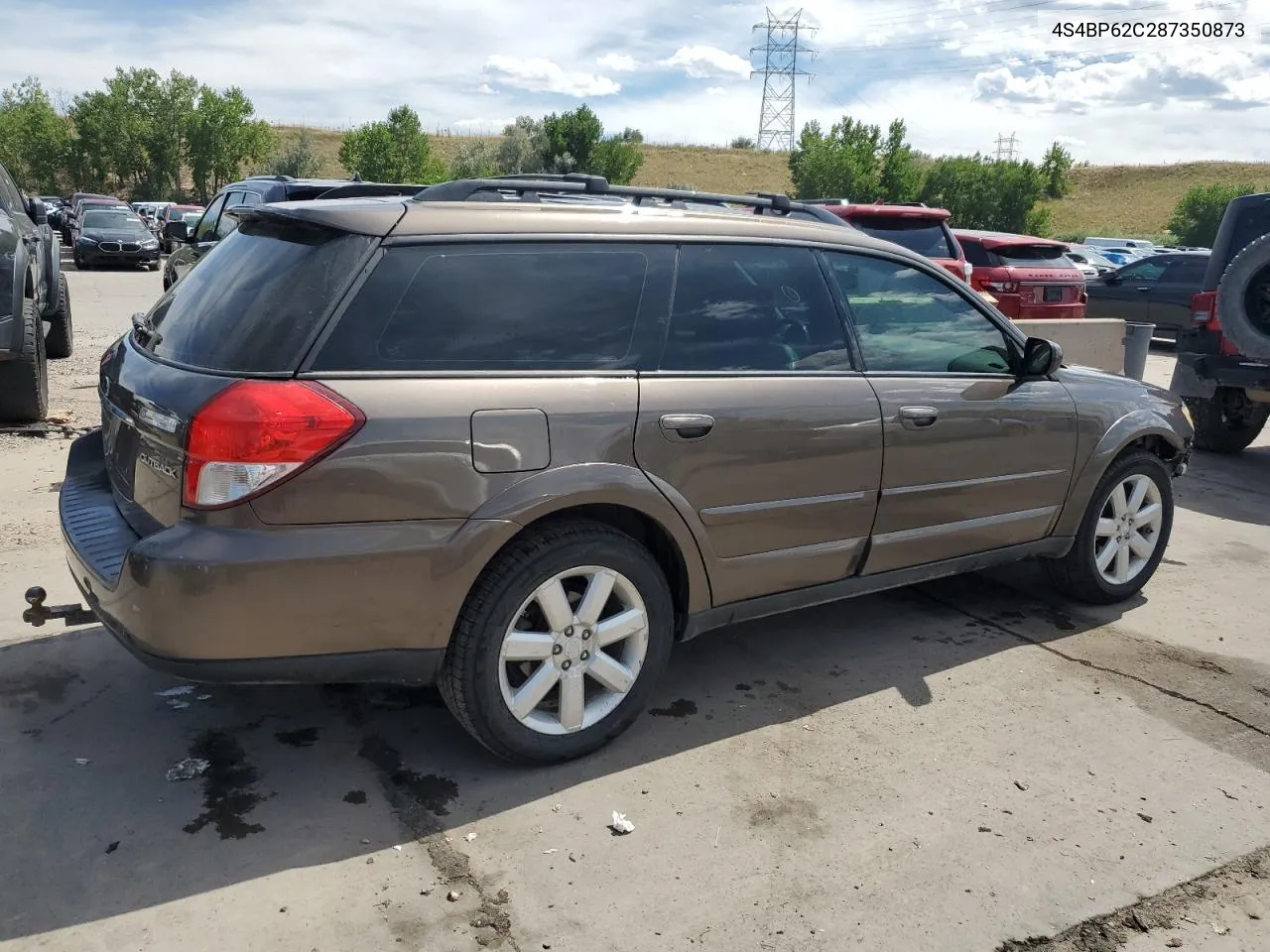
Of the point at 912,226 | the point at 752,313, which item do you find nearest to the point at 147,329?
the point at 752,313

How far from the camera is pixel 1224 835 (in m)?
3.24

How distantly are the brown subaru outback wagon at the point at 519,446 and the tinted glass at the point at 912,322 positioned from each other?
0.6 inches

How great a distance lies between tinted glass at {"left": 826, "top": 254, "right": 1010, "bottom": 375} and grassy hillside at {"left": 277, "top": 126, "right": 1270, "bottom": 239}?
248 feet

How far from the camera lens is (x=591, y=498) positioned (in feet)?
10.7

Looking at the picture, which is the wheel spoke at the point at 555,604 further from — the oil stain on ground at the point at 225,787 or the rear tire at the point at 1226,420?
the rear tire at the point at 1226,420

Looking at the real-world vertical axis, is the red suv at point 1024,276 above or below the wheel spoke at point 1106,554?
above

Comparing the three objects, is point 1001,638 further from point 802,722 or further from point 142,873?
point 142,873

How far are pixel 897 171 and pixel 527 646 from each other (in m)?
54.8

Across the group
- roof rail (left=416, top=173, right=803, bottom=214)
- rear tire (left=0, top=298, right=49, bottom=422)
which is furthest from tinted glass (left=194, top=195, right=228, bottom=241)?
roof rail (left=416, top=173, right=803, bottom=214)

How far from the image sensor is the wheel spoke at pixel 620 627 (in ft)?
11.2

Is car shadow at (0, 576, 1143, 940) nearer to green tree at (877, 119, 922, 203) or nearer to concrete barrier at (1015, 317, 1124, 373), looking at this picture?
concrete barrier at (1015, 317, 1124, 373)

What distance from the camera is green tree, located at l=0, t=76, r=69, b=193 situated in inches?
2478

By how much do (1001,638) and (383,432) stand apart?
299 cm

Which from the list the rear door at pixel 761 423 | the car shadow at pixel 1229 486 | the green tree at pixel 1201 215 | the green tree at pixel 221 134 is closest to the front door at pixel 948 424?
the rear door at pixel 761 423
